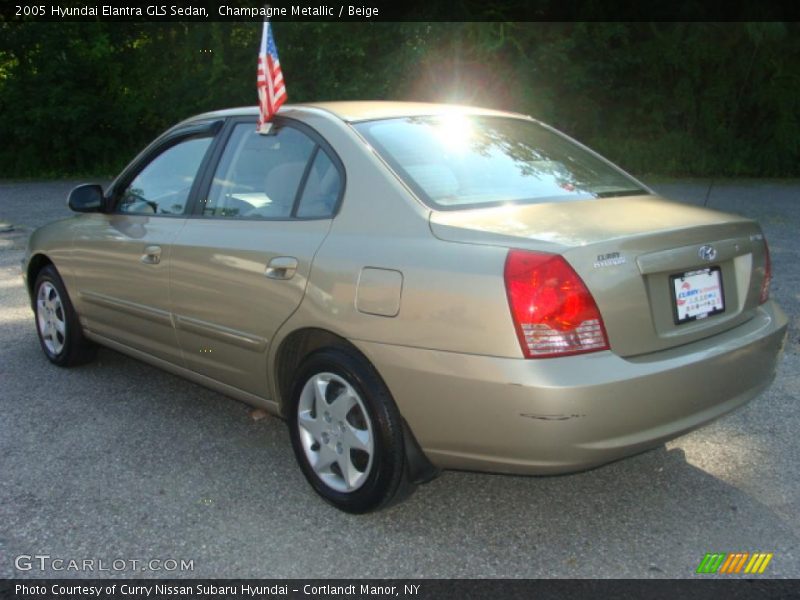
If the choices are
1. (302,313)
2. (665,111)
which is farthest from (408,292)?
(665,111)

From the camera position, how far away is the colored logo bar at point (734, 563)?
2805 millimetres

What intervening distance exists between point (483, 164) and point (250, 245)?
107 cm

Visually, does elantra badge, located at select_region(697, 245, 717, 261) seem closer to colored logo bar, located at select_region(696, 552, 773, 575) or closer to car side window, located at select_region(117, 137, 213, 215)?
colored logo bar, located at select_region(696, 552, 773, 575)

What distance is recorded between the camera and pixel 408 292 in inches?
113

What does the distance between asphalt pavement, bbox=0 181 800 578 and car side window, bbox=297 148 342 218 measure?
46.5 inches

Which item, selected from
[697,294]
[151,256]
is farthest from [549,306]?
[151,256]

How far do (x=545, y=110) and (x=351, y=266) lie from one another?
1702 cm

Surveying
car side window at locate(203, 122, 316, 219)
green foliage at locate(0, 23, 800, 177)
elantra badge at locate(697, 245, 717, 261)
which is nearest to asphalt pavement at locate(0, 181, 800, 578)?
elantra badge at locate(697, 245, 717, 261)

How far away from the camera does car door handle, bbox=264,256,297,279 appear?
10.9 ft

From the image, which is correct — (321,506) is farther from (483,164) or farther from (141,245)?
(141,245)

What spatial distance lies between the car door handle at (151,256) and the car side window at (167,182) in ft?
0.71

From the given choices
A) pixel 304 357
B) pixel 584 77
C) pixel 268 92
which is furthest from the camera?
pixel 584 77

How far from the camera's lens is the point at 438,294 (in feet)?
9.21
